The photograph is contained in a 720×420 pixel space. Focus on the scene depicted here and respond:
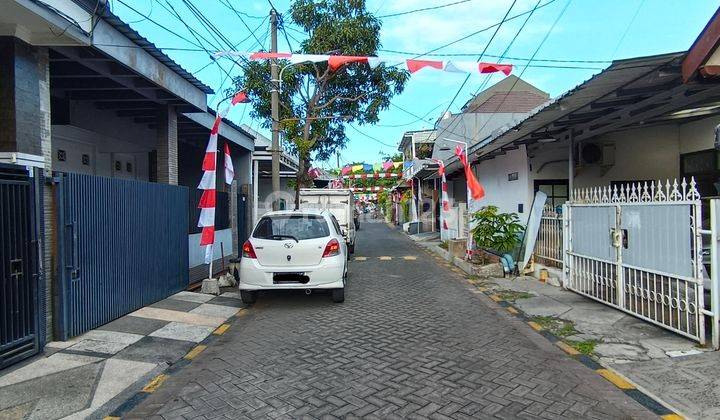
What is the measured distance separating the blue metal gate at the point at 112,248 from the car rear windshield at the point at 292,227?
178cm

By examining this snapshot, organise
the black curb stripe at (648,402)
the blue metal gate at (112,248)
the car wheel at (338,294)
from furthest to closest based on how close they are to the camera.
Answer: the car wheel at (338,294), the blue metal gate at (112,248), the black curb stripe at (648,402)

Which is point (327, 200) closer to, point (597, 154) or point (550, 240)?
point (550, 240)

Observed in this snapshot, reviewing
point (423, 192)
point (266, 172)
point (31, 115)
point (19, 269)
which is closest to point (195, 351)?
point (19, 269)

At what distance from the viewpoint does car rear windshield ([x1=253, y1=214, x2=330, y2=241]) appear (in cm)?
816

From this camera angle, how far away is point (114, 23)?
21.1 feet

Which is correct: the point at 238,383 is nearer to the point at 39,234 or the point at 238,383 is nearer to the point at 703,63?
the point at 39,234

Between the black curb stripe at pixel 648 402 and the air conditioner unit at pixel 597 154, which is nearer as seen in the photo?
the black curb stripe at pixel 648 402

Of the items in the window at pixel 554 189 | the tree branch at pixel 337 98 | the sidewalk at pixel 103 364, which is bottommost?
the sidewalk at pixel 103 364

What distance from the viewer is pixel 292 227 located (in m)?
8.33

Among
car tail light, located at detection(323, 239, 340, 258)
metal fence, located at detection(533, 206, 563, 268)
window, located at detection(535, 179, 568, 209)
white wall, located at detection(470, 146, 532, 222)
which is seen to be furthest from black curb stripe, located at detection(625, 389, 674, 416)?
window, located at detection(535, 179, 568, 209)

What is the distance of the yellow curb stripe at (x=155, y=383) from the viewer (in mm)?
4668

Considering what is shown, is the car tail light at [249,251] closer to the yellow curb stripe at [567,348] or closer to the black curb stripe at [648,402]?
the yellow curb stripe at [567,348]

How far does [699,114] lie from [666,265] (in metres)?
4.74

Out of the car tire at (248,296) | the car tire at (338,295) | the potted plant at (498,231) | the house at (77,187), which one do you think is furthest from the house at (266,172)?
the car tire at (338,295)
